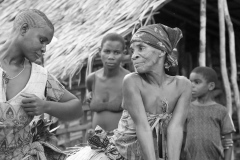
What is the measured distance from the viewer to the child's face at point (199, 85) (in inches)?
257

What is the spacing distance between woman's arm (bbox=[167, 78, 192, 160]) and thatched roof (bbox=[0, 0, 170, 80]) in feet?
10.4

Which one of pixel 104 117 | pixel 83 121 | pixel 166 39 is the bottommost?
pixel 83 121

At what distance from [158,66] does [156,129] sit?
1.37 ft

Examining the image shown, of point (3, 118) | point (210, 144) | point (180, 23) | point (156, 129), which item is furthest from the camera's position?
point (180, 23)

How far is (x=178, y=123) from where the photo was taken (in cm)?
426

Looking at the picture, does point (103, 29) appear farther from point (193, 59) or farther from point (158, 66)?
point (158, 66)

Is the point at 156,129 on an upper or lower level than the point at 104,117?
upper

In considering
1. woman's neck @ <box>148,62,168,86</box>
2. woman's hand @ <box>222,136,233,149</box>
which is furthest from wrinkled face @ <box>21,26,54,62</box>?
woman's hand @ <box>222,136,233,149</box>

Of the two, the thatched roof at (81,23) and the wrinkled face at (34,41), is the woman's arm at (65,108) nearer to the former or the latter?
the wrinkled face at (34,41)

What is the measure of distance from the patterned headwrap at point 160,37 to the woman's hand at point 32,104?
0.77 metres

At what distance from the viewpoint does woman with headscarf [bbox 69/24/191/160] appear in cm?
423

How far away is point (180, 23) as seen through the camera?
1050 centimetres

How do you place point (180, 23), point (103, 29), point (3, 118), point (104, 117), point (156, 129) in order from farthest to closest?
point (180, 23), point (103, 29), point (104, 117), point (156, 129), point (3, 118)

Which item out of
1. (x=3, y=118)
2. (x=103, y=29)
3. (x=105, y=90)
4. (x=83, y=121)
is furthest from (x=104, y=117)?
(x=3, y=118)
